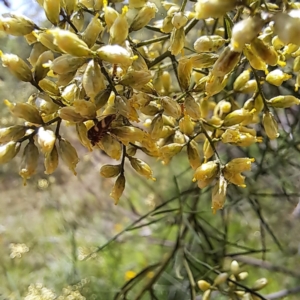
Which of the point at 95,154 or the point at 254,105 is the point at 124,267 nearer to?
the point at 95,154

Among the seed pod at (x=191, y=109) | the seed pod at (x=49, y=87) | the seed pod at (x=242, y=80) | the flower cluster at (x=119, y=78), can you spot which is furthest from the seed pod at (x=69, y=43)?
the seed pod at (x=242, y=80)

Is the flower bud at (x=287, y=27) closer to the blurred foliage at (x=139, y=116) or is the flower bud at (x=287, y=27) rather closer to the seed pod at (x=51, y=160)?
the blurred foliage at (x=139, y=116)

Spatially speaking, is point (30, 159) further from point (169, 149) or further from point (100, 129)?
point (169, 149)

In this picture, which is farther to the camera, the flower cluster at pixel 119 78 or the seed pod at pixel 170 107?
the seed pod at pixel 170 107

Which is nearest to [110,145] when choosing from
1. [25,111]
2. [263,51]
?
[25,111]

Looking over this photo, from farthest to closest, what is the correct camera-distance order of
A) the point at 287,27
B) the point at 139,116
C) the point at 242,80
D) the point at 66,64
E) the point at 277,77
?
the point at 139,116, the point at 242,80, the point at 277,77, the point at 66,64, the point at 287,27

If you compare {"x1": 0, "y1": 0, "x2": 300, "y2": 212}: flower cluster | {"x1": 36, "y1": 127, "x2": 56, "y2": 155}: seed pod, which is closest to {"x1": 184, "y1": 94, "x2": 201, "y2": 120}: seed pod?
{"x1": 0, "y1": 0, "x2": 300, "y2": 212}: flower cluster

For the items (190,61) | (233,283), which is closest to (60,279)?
(233,283)
